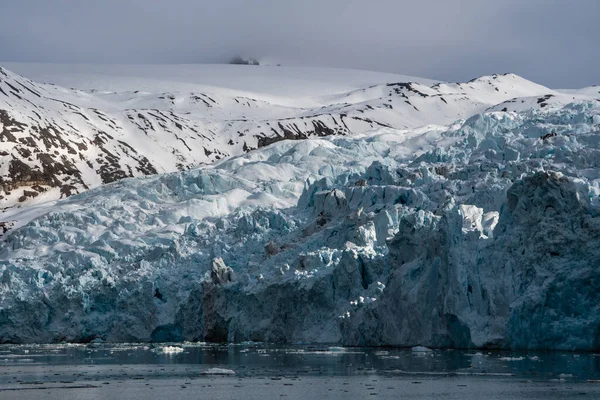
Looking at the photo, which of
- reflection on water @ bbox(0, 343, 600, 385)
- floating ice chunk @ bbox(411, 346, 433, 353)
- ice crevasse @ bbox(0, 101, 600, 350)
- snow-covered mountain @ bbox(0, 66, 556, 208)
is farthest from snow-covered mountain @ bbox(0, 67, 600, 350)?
snow-covered mountain @ bbox(0, 66, 556, 208)

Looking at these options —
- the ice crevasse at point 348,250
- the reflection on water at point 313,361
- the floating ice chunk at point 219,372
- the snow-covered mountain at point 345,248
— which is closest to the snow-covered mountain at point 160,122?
the snow-covered mountain at point 345,248

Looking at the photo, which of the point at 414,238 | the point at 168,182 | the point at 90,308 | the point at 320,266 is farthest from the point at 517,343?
the point at 168,182

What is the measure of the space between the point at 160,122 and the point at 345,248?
96.8 meters

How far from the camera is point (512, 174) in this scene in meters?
52.8

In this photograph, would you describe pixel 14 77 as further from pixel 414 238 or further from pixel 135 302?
pixel 414 238

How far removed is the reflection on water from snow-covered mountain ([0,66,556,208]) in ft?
235

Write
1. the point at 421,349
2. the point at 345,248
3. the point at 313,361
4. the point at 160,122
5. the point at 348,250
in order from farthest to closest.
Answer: the point at 160,122 < the point at 345,248 < the point at 348,250 < the point at 421,349 < the point at 313,361

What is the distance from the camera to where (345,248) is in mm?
52062

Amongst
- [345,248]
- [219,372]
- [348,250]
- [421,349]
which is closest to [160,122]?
[345,248]

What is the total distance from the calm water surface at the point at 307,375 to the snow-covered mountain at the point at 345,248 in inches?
70.4

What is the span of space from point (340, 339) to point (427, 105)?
113 meters

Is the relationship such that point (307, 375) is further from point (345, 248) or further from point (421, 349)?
point (345, 248)

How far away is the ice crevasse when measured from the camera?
39375mm

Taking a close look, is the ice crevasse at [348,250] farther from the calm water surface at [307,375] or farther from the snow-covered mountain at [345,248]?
the calm water surface at [307,375]
